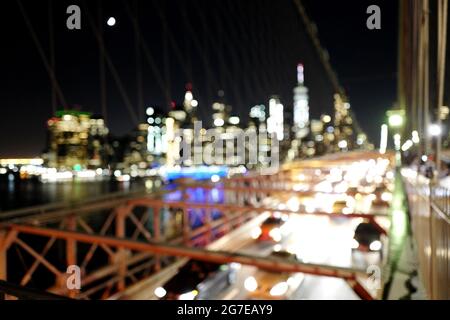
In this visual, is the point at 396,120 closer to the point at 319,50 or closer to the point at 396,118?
the point at 396,118

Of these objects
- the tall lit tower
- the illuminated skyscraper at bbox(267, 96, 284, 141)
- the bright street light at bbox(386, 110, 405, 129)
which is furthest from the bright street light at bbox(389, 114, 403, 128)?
the tall lit tower

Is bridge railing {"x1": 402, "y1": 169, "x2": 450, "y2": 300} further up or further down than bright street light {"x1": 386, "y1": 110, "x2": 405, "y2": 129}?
further down

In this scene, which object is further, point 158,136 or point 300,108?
point 300,108

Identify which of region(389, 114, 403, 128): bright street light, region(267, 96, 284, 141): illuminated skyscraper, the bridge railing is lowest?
the bridge railing

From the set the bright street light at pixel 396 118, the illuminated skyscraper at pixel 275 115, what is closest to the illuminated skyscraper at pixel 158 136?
the illuminated skyscraper at pixel 275 115

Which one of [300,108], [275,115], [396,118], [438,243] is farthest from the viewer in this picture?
[300,108]

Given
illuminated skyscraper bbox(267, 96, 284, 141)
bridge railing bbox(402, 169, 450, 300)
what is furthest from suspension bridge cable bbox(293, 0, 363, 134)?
bridge railing bbox(402, 169, 450, 300)

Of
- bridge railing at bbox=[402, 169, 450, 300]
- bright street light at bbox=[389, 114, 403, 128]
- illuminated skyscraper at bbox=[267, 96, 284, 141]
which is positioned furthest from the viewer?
illuminated skyscraper at bbox=[267, 96, 284, 141]

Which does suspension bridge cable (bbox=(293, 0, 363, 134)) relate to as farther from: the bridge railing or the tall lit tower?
the bridge railing

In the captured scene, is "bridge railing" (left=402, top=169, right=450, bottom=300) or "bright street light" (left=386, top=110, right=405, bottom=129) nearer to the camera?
"bridge railing" (left=402, top=169, right=450, bottom=300)

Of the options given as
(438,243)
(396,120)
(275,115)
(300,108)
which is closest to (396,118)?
(396,120)

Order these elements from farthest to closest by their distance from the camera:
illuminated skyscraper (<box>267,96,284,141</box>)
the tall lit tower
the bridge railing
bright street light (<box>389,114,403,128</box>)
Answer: the tall lit tower → illuminated skyscraper (<box>267,96,284,141</box>) → bright street light (<box>389,114,403,128</box>) → the bridge railing

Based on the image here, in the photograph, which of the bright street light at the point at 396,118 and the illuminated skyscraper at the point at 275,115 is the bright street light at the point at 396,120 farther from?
the illuminated skyscraper at the point at 275,115

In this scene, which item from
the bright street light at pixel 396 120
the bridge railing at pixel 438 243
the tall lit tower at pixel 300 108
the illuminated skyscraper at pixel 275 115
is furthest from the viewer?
the tall lit tower at pixel 300 108
